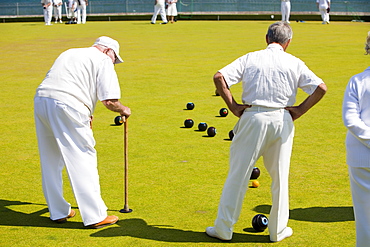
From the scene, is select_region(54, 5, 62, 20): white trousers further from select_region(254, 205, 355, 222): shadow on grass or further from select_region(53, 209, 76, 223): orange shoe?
select_region(254, 205, 355, 222): shadow on grass

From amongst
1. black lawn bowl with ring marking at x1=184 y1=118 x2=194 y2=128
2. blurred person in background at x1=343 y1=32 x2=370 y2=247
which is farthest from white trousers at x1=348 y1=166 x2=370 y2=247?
black lawn bowl with ring marking at x1=184 y1=118 x2=194 y2=128

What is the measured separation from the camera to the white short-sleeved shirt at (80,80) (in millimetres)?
5730

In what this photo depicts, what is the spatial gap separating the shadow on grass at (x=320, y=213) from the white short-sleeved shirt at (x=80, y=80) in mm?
2141

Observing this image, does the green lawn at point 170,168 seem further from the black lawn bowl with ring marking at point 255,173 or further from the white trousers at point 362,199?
the white trousers at point 362,199

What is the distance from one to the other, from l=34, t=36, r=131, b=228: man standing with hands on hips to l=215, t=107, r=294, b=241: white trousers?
1.28m

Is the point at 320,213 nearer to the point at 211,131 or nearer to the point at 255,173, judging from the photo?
the point at 255,173

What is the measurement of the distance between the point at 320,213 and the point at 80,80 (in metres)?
2.89

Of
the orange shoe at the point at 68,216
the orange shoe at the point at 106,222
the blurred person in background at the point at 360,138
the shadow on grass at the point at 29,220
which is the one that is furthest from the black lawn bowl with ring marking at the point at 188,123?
the blurred person in background at the point at 360,138

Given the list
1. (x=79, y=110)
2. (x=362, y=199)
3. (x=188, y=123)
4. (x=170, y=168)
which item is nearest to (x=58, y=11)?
(x=188, y=123)

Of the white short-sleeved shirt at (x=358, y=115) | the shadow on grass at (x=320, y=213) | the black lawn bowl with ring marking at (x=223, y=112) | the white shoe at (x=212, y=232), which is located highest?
the white short-sleeved shirt at (x=358, y=115)

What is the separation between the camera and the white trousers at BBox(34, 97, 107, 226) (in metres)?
5.73

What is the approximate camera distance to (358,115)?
451cm

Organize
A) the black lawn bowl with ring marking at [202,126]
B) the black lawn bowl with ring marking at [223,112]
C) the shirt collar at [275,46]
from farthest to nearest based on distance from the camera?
1. the black lawn bowl with ring marking at [223,112]
2. the black lawn bowl with ring marking at [202,126]
3. the shirt collar at [275,46]

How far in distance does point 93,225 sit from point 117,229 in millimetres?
241
